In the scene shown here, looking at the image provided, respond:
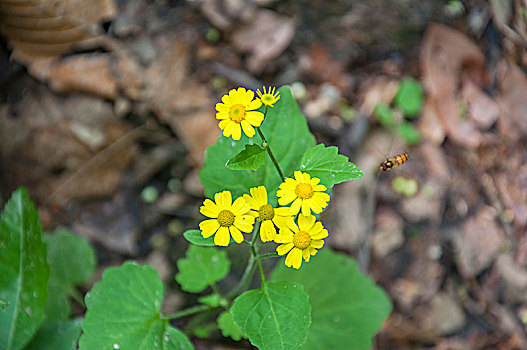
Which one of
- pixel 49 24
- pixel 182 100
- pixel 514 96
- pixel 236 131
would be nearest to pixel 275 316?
pixel 236 131

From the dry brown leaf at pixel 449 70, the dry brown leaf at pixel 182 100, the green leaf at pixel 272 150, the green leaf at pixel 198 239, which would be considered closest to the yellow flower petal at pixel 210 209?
the green leaf at pixel 198 239

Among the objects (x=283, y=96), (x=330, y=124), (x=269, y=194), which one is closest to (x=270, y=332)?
(x=269, y=194)

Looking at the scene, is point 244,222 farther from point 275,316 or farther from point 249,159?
point 275,316

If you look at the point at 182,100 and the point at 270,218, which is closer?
the point at 270,218

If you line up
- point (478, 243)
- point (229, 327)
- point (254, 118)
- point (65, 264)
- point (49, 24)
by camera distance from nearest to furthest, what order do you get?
point (254, 118)
point (229, 327)
point (65, 264)
point (49, 24)
point (478, 243)

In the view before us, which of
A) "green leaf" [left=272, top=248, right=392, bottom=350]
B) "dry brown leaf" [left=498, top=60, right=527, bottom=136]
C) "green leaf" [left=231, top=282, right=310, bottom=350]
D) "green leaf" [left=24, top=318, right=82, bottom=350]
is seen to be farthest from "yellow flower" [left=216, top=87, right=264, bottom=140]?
"dry brown leaf" [left=498, top=60, right=527, bottom=136]
